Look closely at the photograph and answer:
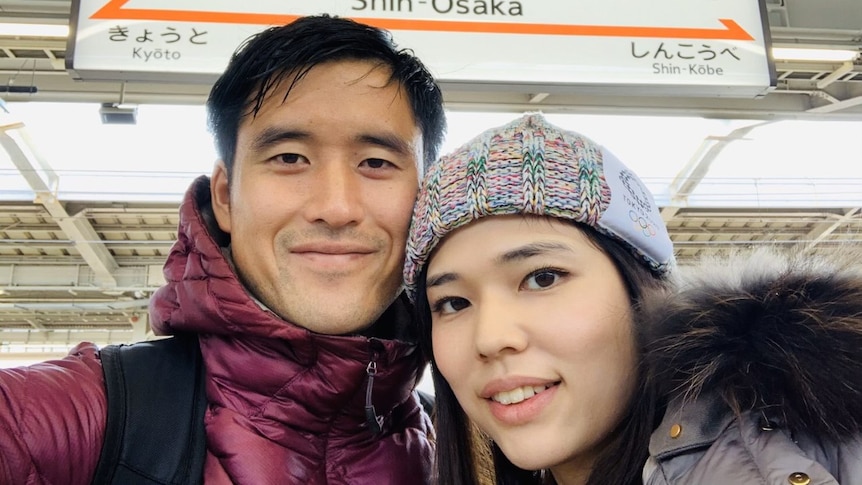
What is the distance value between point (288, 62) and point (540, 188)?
0.68 meters

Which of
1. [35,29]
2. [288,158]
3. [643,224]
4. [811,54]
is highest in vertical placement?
[35,29]

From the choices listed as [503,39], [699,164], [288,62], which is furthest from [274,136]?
[699,164]

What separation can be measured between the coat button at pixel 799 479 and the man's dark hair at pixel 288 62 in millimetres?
1098

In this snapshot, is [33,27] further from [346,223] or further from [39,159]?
[39,159]

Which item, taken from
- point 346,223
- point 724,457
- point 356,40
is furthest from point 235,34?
point 724,457

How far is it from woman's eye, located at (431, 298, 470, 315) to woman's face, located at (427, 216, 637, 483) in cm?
4

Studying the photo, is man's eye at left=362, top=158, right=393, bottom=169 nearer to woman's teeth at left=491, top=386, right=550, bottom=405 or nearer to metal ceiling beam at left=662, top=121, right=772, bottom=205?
woman's teeth at left=491, top=386, right=550, bottom=405

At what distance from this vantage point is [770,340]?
0.85 meters

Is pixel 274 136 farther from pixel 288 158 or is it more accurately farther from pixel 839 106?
pixel 839 106

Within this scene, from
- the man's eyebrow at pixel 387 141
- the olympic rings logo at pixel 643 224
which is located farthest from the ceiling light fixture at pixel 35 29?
the olympic rings logo at pixel 643 224

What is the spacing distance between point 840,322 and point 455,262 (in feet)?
A: 1.97

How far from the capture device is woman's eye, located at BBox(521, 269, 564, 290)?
111 cm

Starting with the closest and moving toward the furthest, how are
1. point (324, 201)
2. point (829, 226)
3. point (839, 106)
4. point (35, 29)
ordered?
point (324, 201), point (35, 29), point (839, 106), point (829, 226)

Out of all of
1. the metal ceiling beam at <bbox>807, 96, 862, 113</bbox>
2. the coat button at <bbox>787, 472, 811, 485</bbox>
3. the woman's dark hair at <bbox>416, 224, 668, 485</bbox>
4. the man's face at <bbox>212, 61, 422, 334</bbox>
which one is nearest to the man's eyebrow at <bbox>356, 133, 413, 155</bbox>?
the man's face at <bbox>212, 61, 422, 334</bbox>
